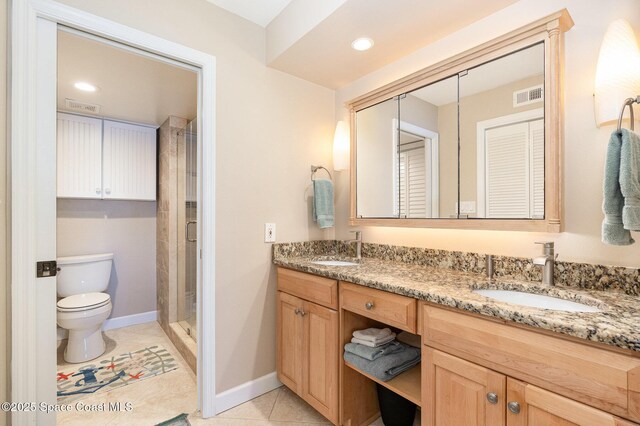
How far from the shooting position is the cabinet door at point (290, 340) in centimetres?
172

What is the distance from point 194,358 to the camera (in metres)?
2.21

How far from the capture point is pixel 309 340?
65.0 inches

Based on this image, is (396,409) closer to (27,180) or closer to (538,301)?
(538,301)

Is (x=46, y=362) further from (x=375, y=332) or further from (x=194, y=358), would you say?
(x=375, y=332)

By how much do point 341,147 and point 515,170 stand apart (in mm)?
1129

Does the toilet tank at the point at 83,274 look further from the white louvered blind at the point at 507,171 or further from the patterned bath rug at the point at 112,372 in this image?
the white louvered blind at the point at 507,171

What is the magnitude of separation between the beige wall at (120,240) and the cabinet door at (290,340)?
7.06 feet

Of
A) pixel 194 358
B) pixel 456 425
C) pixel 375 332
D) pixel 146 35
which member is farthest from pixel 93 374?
pixel 456 425

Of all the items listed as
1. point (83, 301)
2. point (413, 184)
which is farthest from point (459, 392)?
point (83, 301)

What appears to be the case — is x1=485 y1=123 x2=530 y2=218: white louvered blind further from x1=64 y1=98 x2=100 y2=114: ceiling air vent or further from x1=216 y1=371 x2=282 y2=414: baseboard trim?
x1=64 y1=98 x2=100 y2=114: ceiling air vent

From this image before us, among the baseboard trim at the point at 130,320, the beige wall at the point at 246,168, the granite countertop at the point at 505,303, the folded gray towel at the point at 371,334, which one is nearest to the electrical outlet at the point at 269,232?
the beige wall at the point at 246,168

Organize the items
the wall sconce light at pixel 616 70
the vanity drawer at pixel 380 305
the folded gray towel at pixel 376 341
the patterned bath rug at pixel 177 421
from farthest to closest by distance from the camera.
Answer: the patterned bath rug at pixel 177 421, the folded gray towel at pixel 376 341, the vanity drawer at pixel 380 305, the wall sconce light at pixel 616 70

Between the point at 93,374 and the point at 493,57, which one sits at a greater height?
the point at 493,57

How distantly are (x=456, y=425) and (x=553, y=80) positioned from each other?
54.1 inches
